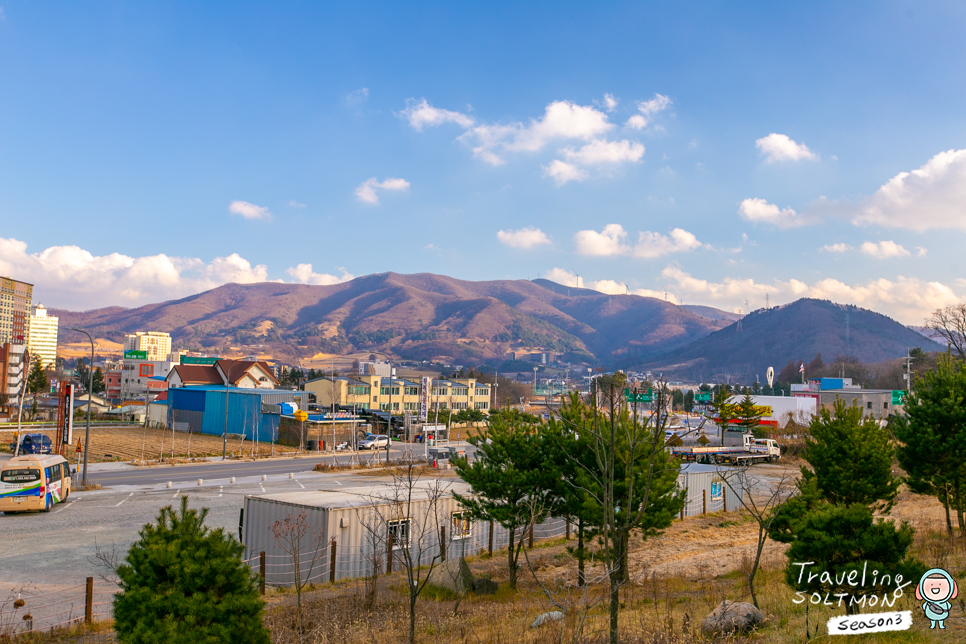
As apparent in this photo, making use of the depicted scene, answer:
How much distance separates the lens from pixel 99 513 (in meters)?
26.8

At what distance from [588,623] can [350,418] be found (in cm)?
5987

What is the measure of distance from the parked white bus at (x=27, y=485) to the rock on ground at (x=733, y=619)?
27.6 meters

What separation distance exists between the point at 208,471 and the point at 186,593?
126ft

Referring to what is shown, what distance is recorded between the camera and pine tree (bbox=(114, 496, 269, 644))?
24.0 ft

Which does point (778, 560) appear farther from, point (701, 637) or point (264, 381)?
point (264, 381)

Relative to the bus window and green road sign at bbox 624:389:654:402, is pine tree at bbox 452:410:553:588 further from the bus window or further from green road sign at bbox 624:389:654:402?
the bus window

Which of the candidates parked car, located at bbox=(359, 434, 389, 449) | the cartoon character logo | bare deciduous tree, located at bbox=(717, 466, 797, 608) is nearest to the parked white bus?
bare deciduous tree, located at bbox=(717, 466, 797, 608)

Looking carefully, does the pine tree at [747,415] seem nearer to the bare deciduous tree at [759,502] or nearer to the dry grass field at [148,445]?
the bare deciduous tree at [759,502]

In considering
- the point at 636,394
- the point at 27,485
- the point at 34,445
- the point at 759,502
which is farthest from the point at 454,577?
the point at 34,445

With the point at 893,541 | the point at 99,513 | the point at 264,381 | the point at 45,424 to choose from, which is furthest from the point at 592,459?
the point at 264,381

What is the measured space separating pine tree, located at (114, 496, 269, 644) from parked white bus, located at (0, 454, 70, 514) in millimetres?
23929

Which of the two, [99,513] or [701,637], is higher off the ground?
[701,637]

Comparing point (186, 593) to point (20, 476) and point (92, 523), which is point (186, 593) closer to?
point (92, 523)

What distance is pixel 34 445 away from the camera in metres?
46.1
